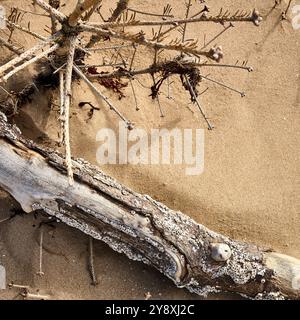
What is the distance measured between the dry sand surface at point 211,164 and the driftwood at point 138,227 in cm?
26

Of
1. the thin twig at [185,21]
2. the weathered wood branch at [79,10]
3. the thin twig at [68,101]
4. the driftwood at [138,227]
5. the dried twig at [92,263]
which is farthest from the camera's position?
the dried twig at [92,263]

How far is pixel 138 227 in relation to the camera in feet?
9.64

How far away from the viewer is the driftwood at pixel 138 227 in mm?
2867

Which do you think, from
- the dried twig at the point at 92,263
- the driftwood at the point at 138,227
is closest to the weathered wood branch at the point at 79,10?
the driftwood at the point at 138,227

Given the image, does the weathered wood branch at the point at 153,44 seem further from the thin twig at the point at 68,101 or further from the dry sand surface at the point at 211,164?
the dry sand surface at the point at 211,164

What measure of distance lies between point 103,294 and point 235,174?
115cm

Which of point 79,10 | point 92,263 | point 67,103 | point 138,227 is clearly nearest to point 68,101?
point 67,103

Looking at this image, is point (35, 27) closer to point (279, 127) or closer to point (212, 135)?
point (212, 135)

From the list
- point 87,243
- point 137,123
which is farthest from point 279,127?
point 87,243

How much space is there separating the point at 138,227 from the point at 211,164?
2.60 ft

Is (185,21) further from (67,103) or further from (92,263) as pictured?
(92,263)

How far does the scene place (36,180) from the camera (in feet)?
9.35
